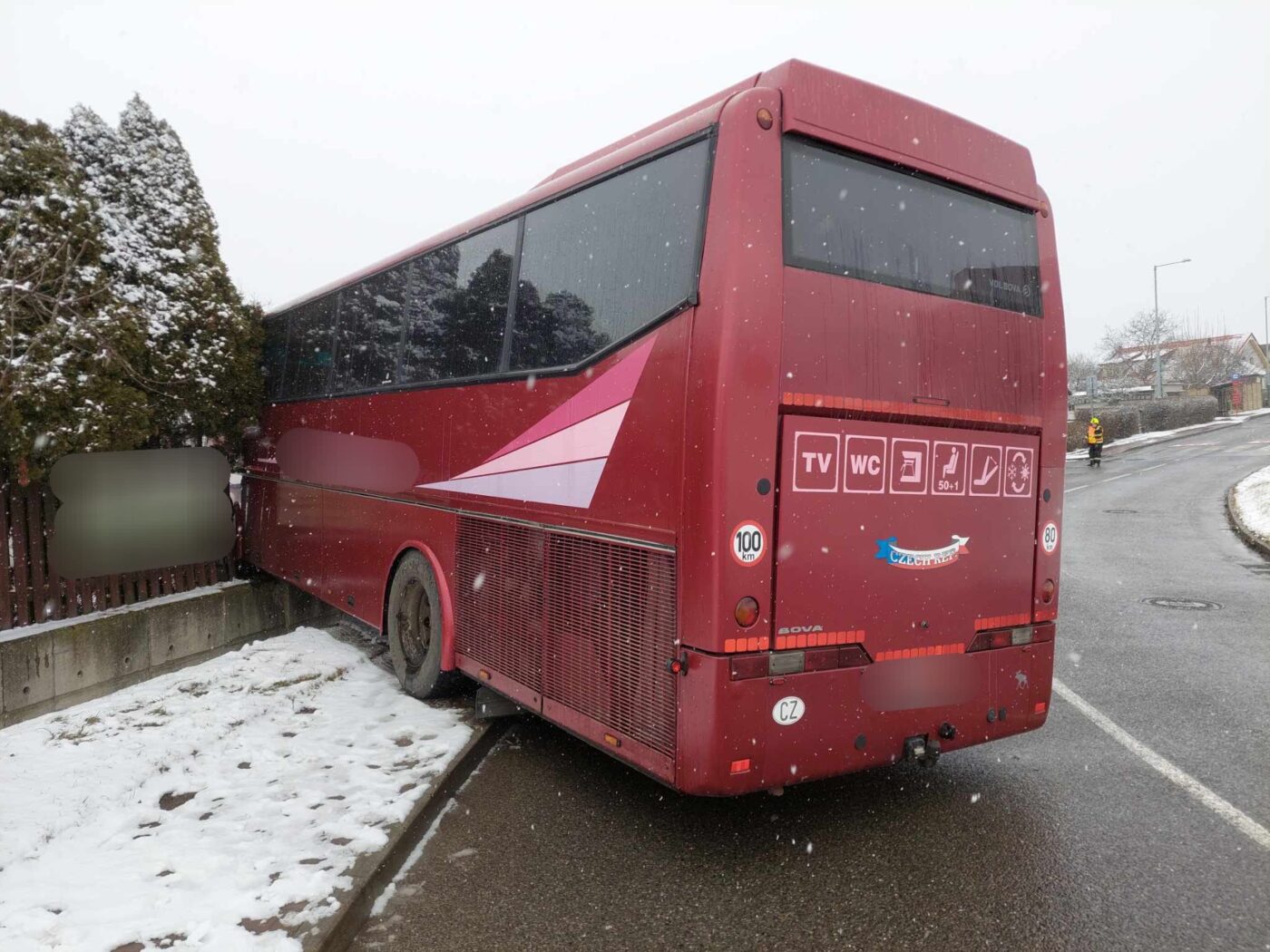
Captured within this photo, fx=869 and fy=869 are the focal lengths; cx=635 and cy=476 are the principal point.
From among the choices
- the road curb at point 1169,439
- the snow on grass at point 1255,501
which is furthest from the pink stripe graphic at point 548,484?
the road curb at point 1169,439

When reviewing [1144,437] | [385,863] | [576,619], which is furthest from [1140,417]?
[385,863]

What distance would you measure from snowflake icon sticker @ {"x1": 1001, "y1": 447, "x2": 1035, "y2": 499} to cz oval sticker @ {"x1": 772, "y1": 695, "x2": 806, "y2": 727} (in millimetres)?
1652

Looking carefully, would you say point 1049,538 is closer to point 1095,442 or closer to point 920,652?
point 920,652

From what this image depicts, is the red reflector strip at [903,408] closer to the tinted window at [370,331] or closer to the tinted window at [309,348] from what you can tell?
the tinted window at [370,331]

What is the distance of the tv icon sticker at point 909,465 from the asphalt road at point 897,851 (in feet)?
5.27

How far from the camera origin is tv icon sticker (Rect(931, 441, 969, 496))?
414 cm

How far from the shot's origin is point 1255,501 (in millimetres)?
18234

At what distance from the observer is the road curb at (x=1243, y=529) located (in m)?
13.9

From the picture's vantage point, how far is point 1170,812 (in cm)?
418

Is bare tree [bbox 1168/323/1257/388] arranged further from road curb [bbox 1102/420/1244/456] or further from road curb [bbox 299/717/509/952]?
road curb [bbox 299/717/509/952]

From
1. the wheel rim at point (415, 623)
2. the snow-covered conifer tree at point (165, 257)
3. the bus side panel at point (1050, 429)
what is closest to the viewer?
the bus side panel at point (1050, 429)

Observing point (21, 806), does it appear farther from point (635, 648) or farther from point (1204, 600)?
point (1204, 600)

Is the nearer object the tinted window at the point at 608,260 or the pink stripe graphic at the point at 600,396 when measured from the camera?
the tinted window at the point at 608,260

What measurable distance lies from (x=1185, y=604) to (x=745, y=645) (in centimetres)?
846
